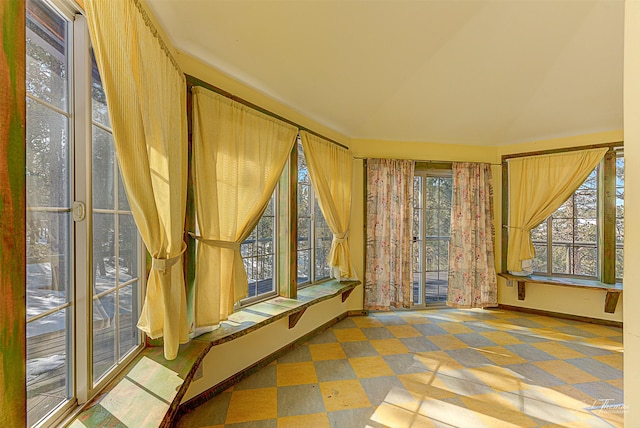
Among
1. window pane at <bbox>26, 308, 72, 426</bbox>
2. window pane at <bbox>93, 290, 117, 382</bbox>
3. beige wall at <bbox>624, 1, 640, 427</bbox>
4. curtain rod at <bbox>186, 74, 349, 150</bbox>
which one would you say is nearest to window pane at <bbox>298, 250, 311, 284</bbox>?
curtain rod at <bbox>186, 74, 349, 150</bbox>

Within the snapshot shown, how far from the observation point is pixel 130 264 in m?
1.59

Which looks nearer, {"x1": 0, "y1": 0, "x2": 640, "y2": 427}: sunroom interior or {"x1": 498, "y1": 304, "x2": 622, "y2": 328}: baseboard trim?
{"x1": 0, "y1": 0, "x2": 640, "y2": 427}: sunroom interior

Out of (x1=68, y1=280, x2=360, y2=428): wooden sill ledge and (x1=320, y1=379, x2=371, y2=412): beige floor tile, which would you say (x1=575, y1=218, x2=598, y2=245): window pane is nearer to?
(x1=320, y1=379, x2=371, y2=412): beige floor tile

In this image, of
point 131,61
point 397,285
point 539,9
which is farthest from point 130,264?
point 539,9

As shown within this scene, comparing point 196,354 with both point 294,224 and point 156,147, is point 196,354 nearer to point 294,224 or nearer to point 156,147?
point 156,147

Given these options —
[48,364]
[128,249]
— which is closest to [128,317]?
[128,249]

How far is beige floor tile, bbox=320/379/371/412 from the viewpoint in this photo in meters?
1.97

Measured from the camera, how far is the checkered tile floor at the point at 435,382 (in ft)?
6.09

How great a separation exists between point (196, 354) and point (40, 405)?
0.74 meters

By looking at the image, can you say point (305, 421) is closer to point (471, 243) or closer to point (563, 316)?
point (471, 243)

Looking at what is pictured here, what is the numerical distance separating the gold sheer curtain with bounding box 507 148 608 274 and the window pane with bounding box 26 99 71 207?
15.8ft

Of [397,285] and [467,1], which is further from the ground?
[467,1]

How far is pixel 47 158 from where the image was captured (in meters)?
1.03

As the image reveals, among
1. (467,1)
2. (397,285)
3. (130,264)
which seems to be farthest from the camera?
(397,285)
